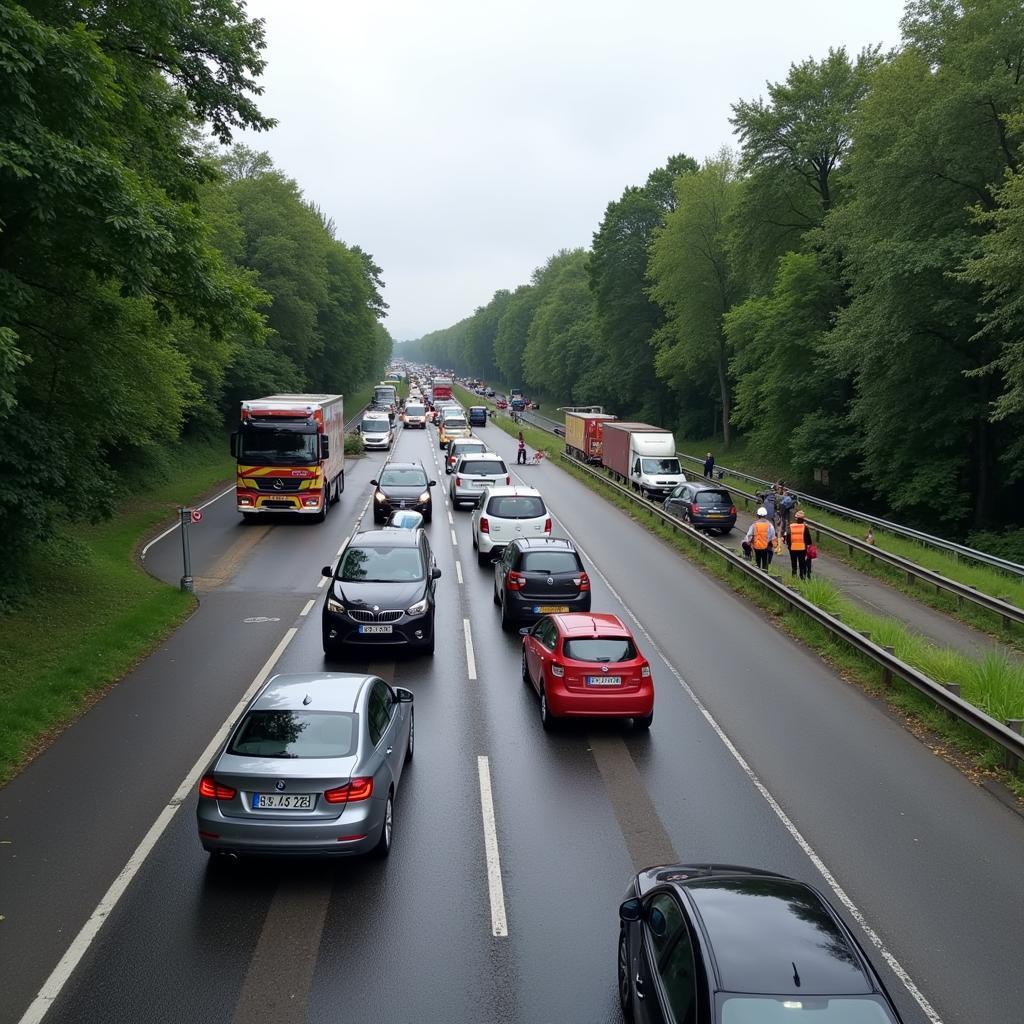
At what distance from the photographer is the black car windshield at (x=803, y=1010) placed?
439 centimetres

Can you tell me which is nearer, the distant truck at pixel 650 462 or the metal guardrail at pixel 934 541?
the metal guardrail at pixel 934 541

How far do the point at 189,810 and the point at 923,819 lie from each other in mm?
7283

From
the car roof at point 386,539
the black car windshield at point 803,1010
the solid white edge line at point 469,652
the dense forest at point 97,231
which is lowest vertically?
the solid white edge line at point 469,652

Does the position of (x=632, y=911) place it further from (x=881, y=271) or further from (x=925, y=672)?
(x=881, y=271)

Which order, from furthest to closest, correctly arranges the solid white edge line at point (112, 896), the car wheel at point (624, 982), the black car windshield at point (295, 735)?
1. the black car windshield at point (295, 735)
2. the solid white edge line at point (112, 896)
3. the car wheel at point (624, 982)

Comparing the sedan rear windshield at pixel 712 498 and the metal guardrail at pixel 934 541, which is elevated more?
the sedan rear windshield at pixel 712 498

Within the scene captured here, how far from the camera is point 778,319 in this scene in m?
41.8

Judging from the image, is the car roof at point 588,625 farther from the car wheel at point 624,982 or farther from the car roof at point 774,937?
the car roof at point 774,937

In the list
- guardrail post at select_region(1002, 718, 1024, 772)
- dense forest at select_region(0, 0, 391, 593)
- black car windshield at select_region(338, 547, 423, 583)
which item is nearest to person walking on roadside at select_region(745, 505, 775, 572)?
black car windshield at select_region(338, 547, 423, 583)

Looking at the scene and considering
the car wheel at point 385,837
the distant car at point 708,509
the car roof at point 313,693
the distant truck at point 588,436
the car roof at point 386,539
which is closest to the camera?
the car wheel at point 385,837

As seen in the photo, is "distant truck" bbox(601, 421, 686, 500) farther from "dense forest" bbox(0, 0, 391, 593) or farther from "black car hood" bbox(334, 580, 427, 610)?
"black car hood" bbox(334, 580, 427, 610)

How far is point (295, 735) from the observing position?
27.0 feet

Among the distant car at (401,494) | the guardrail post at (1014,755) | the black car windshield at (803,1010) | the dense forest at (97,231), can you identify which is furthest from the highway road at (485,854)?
the distant car at (401,494)

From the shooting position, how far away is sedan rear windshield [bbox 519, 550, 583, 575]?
657 inches
